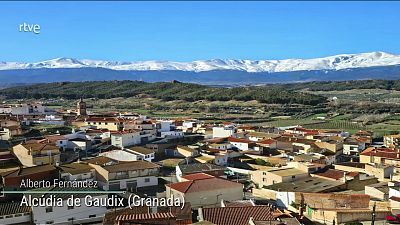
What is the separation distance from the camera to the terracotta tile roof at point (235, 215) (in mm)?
11641

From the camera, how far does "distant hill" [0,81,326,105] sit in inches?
2603

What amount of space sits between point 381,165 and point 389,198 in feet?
19.4

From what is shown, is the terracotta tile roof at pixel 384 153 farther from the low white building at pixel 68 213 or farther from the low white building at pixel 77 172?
the low white building at pixel 68 213

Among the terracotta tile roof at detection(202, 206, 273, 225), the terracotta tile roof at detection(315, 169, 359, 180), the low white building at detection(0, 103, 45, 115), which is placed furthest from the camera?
the low white building at detection(0, 103, 45, 115)

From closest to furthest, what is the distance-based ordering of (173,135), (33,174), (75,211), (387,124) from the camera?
(75,211), (33,174), (173,135), (387,124)

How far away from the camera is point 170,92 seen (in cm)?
7869

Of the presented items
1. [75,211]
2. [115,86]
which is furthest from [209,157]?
[115,86]

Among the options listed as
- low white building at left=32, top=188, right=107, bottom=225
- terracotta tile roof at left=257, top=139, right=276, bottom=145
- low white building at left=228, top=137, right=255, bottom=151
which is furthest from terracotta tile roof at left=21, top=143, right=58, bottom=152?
terracotta tile roof at left=257, top=139, right=276, bottom=145

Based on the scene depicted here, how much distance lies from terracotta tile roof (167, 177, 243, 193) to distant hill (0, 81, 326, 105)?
47934 mm

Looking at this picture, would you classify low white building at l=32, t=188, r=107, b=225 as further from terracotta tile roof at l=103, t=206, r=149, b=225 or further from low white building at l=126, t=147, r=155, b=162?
low white building at l=126, t=147, r=155, b=162

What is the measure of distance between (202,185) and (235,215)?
3878mm

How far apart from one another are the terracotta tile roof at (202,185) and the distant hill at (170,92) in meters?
47.9

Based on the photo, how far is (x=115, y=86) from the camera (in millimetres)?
95125

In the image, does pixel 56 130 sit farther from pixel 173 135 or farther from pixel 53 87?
pixel 53 87
